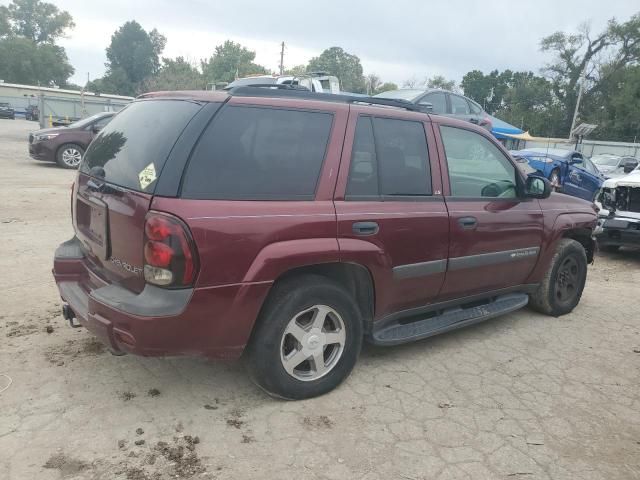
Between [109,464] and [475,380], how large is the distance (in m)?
2.41

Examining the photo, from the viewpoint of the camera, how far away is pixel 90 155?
341cm

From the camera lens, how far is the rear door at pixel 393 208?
10.4 ft

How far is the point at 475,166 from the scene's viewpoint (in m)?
4.10

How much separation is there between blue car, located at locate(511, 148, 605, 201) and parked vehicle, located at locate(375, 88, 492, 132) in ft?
5.60

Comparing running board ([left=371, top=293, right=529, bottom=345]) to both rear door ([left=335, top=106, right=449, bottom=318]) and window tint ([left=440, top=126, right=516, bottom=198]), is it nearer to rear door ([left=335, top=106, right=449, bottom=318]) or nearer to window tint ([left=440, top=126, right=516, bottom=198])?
rear door ([left=335, top=106, right=449, bottom=318])

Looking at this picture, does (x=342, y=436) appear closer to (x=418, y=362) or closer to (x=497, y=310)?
(x=418, y=362)

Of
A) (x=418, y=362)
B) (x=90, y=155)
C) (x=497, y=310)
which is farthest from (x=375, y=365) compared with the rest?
(x=90, y=155)

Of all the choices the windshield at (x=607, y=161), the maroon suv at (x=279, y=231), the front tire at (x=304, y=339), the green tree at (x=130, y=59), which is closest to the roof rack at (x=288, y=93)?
the maroon suv at (x=279, y=231)

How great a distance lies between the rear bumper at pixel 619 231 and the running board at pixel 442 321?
4.00m

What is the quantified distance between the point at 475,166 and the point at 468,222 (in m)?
0.57

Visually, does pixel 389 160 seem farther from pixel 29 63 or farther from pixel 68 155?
pixel 29 63

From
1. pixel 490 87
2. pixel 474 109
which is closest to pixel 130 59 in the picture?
pixel 490 87

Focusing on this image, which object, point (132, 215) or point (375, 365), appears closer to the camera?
point (132, 215)

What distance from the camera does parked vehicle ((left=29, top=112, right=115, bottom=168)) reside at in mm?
13320
